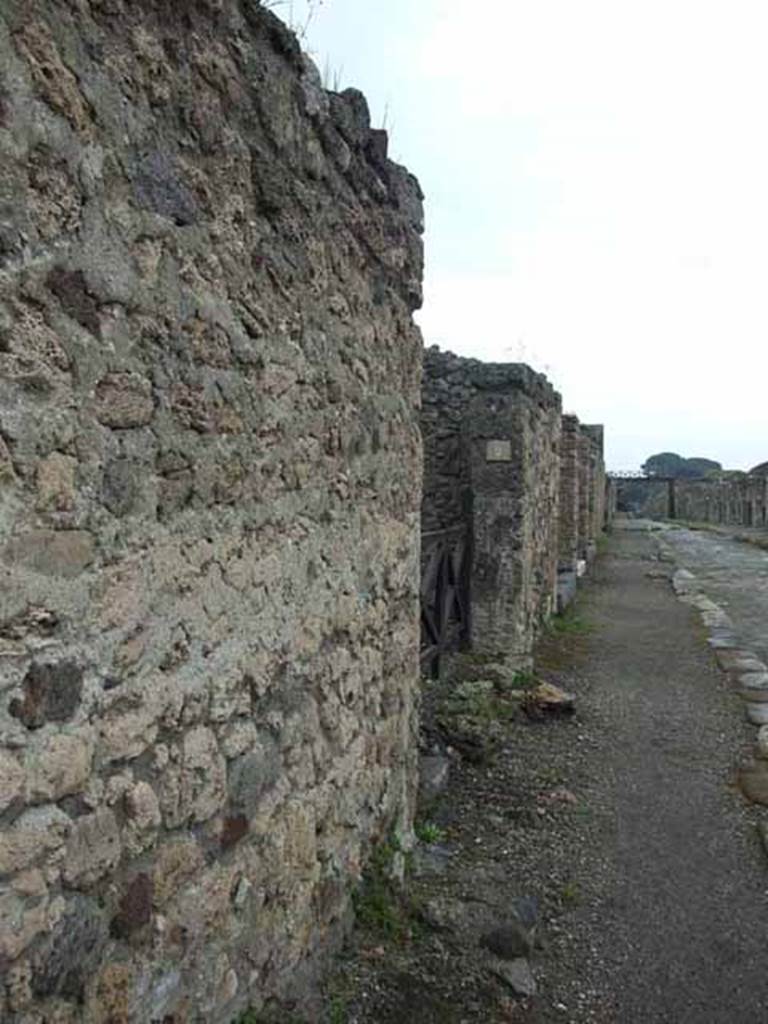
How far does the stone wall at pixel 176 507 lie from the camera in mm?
1674

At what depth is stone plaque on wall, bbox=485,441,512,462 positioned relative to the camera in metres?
7.67

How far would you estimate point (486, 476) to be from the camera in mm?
7773

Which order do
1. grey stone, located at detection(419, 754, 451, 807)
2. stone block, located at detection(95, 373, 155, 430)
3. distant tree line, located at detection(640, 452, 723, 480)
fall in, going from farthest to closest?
1. distant tree line, located at detection(640, 452, 723, 480)
2. grey stone, located at detection(419, 754, 451, 807)
3. stone block, located at detection(95, 373, 155, 430)

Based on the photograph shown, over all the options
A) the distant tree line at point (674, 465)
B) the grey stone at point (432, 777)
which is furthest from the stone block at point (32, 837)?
the distant tree line at point (674, 465)

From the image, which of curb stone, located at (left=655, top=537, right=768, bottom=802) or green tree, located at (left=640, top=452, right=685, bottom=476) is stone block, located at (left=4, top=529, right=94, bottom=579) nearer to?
curb stone, located at (left=655, top=537, right=768, bottom=802)

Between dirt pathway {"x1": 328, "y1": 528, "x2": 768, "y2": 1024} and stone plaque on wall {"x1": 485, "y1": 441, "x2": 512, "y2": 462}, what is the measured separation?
6.89 feet

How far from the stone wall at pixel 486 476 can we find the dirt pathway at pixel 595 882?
3.19ft

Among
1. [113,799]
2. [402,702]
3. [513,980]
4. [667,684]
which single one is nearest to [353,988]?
[513,980]

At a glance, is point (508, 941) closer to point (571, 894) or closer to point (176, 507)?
point (571, 894)

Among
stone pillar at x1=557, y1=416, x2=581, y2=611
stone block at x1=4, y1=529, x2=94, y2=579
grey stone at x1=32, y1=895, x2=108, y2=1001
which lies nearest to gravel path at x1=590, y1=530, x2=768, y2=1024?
grey stone at x1=32, y1=895, x2=108, y2=1001

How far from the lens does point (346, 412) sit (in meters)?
3.24

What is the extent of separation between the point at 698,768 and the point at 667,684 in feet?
7.59

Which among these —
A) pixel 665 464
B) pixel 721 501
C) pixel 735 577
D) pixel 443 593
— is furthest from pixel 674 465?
pixel 443 593

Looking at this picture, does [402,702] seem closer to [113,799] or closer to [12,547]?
[113,799]
